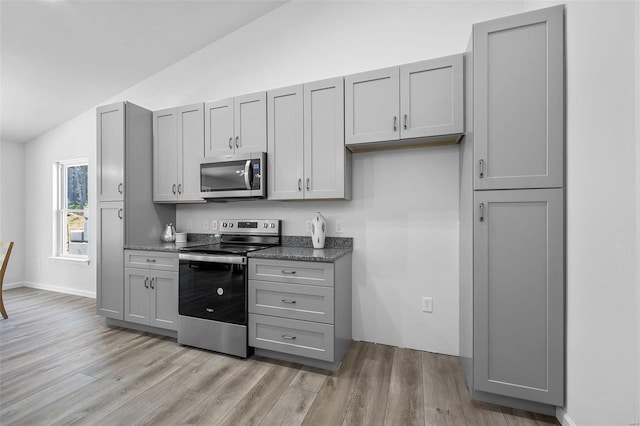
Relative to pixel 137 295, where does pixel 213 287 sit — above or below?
above

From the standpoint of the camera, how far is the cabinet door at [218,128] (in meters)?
2.81

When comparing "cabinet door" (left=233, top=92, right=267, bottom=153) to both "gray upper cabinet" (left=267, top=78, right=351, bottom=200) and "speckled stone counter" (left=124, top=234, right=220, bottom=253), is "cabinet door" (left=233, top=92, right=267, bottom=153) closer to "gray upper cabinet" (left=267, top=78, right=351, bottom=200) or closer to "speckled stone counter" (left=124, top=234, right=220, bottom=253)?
"gray upper cabinet" (left=267, top=78, right=351, bottom=200)

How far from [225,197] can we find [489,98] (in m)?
2.30

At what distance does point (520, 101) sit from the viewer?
1680 mm

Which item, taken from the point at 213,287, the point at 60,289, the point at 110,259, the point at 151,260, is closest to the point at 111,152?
the point at 110,259

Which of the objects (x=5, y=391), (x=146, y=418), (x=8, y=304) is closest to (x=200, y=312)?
(x=146, y=418)

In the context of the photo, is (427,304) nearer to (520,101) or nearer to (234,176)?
(520,101)

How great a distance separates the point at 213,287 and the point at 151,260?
834 millimetres

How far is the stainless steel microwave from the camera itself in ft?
8.63

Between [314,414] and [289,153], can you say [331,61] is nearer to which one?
[289,153]

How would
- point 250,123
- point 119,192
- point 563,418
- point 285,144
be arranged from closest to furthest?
point 563,418 → point 285,144 → point 250,123 → point 119,192
